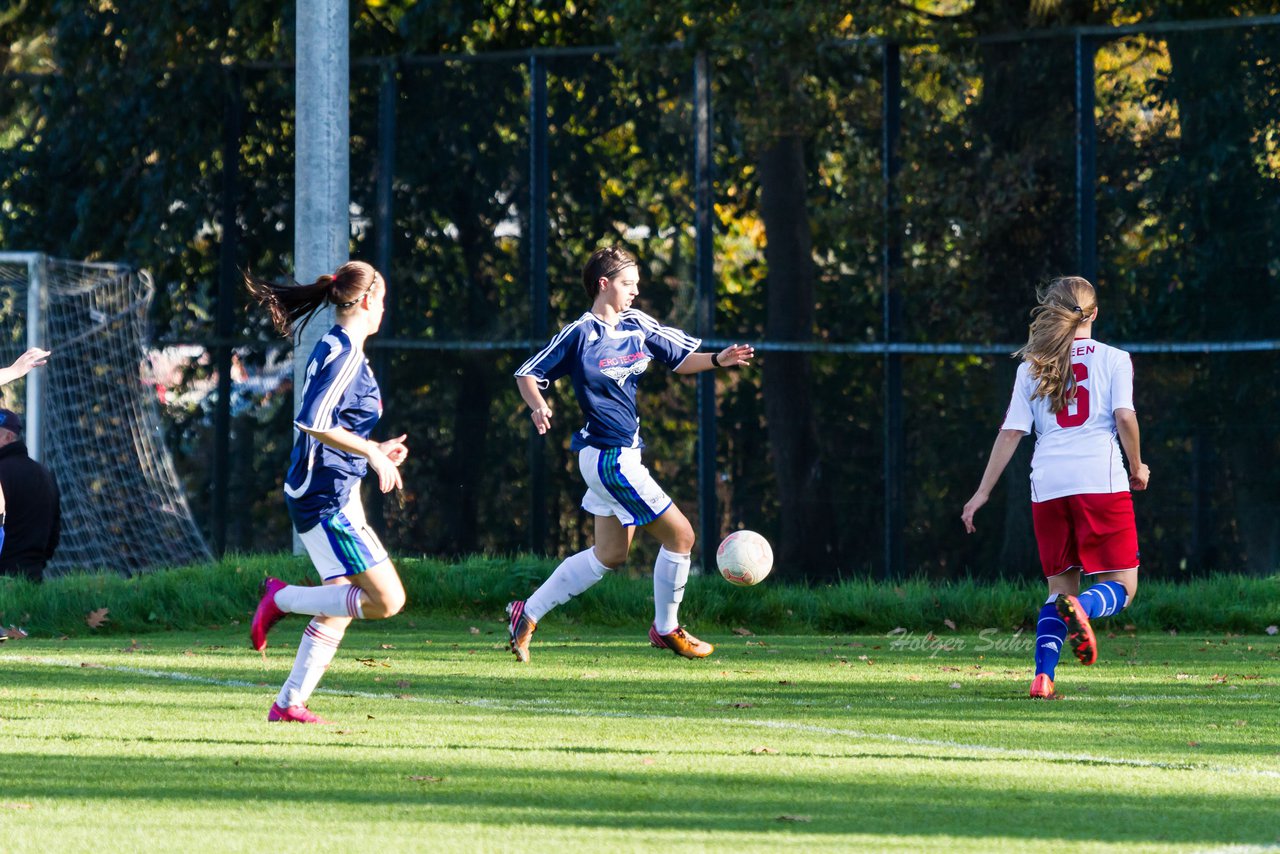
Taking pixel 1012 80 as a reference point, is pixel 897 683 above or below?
below

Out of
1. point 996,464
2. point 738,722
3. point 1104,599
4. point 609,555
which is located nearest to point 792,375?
point 609,555

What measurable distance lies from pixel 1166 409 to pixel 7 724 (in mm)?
8361

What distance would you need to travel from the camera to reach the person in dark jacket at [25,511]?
11.5 metres

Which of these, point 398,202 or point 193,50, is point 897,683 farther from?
point 193,50

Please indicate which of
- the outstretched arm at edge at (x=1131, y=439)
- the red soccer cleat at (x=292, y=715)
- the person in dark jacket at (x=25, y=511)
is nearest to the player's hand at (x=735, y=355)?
the outstretched arm at edge at (x=1131, y=439)

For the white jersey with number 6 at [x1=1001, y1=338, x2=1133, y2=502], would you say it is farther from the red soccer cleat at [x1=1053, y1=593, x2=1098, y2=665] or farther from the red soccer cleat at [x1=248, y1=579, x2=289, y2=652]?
the red soccer cleat at [x1=248, y1=579, x2=289, y2=652]

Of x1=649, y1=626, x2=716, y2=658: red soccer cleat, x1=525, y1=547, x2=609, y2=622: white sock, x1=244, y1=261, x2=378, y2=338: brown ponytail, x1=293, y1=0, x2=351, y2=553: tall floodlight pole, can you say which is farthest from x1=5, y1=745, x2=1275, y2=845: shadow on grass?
x1=293, y1=0, x2=351, y2=553: tall floodlight pole

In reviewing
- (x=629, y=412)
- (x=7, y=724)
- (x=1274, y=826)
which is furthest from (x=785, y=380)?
(x=1274, y=826)

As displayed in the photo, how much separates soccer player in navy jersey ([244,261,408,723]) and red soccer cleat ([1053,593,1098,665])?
278 centimetres

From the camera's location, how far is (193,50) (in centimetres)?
1521

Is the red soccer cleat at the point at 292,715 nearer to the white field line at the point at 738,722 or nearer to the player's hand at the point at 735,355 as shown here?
the white field line at the point at 738,722

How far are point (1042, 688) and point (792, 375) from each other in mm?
5861

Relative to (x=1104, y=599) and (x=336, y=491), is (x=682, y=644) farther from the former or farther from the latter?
(x=336, y=491)

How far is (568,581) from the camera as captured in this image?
8977mm
